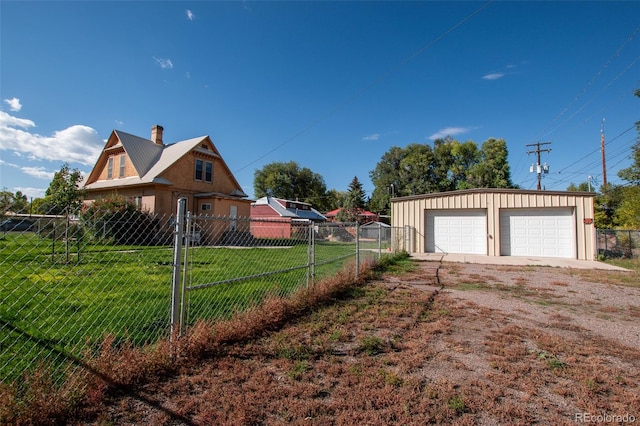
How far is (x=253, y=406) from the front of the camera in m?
2.35

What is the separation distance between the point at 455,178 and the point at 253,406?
155 feet

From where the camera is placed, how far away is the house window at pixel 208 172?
21.3m

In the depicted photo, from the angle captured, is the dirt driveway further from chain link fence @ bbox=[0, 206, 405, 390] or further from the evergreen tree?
the evergreen tree

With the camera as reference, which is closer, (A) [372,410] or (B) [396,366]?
(A) [372,410]

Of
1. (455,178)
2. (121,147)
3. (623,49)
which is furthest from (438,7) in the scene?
(455,178)

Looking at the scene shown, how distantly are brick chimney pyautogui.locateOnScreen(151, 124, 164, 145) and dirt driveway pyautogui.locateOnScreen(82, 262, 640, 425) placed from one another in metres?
22.4

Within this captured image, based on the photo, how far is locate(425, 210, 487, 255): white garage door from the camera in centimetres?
1491

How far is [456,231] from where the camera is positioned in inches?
607

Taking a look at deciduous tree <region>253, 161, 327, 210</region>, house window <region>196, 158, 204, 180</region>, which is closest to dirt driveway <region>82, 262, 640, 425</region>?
house window <region>196, 158, 204, 180</region>

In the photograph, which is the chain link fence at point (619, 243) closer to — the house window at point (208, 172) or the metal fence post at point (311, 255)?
the metal fence post at point (311, 255)

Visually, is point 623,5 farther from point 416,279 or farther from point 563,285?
point 416,279

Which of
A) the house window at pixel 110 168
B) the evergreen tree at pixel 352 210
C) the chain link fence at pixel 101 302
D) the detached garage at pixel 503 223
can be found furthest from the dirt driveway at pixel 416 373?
the evergreen tree at pixel 352 210

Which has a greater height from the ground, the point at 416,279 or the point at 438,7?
the point at 438,7

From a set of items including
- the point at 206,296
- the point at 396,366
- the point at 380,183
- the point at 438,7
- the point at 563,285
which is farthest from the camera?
the point at 380,183
